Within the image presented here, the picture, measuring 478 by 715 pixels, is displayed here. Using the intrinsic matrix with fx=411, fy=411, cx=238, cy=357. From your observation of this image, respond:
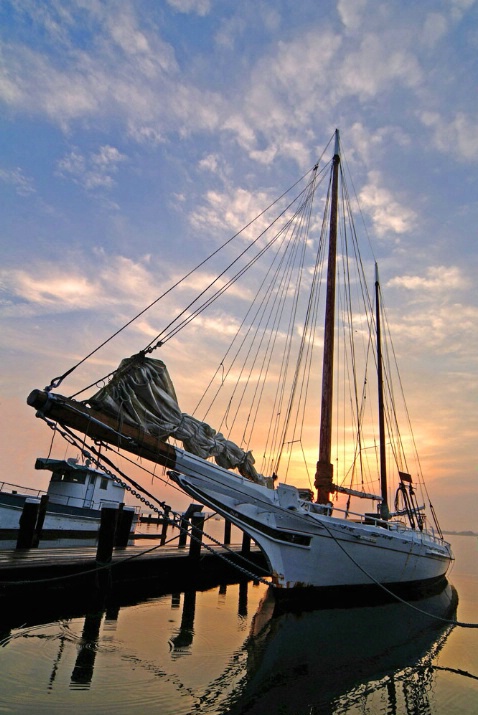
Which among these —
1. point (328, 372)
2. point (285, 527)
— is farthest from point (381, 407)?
point (285, 527)

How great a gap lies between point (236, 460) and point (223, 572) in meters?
10.7

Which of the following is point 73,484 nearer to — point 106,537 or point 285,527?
point 106,537

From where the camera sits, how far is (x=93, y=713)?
5.59 m

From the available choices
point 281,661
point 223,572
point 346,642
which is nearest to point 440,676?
point 346,642

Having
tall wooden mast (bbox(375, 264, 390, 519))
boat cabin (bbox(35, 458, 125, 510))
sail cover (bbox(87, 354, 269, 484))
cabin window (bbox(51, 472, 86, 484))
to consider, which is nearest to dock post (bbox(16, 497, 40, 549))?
sail cover (bbox(87, 354, 269, 484))

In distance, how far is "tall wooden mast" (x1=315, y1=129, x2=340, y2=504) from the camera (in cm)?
1530

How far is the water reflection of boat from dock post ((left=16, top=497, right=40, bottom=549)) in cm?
925

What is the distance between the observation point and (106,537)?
1347cm

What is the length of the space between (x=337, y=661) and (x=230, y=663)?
7.95 feet

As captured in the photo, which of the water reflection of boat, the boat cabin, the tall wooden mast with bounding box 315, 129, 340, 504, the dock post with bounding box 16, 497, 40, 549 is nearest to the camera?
the water reflection of boat

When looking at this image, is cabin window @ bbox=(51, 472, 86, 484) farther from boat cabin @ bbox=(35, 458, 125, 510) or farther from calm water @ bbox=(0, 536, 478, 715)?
calm water @ bbox=(0, 536, 478, 715)

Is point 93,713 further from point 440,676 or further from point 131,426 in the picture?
point 440,676

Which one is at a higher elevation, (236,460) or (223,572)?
(236,460)

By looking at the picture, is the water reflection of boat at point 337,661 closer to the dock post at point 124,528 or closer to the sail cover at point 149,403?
the sail cover at point 149,403
